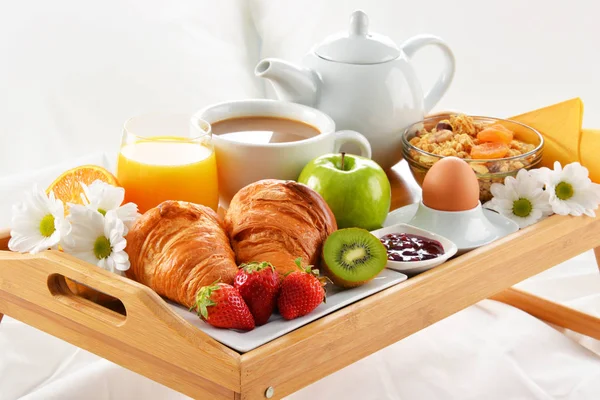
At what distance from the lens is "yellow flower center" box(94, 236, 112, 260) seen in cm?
107

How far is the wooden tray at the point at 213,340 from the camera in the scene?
0.94 metres

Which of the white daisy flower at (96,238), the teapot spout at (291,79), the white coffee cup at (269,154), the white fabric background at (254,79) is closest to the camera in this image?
the white daisy flower at (96,238)

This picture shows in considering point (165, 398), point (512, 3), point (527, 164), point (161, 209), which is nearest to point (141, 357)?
point (161, 209)

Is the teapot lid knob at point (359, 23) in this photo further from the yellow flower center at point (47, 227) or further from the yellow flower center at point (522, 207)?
the yellow flower center at point (47, 227)

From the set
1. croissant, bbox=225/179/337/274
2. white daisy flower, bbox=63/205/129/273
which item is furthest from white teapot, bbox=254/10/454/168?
white daisy flower, bbox=63/205/129/273

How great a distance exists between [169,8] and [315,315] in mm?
1871

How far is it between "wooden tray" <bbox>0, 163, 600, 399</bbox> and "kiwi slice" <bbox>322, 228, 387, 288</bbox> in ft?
0.11

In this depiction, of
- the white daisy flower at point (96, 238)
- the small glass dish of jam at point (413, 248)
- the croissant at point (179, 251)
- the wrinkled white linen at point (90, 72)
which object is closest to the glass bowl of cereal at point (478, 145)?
the small glass dish of jam at point (413, 248)

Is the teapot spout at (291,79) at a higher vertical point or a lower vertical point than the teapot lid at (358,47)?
lower

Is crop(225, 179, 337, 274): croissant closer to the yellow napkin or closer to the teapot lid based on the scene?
the teapot lid

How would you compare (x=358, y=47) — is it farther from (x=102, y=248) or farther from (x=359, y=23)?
(x=102, y=248)

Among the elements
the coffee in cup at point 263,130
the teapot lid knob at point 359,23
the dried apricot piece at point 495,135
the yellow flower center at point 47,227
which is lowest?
the dried apricot piece at point 495,135

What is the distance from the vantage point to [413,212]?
1.34 m

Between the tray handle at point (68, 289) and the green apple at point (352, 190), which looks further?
the green apple at point (352, 190)
